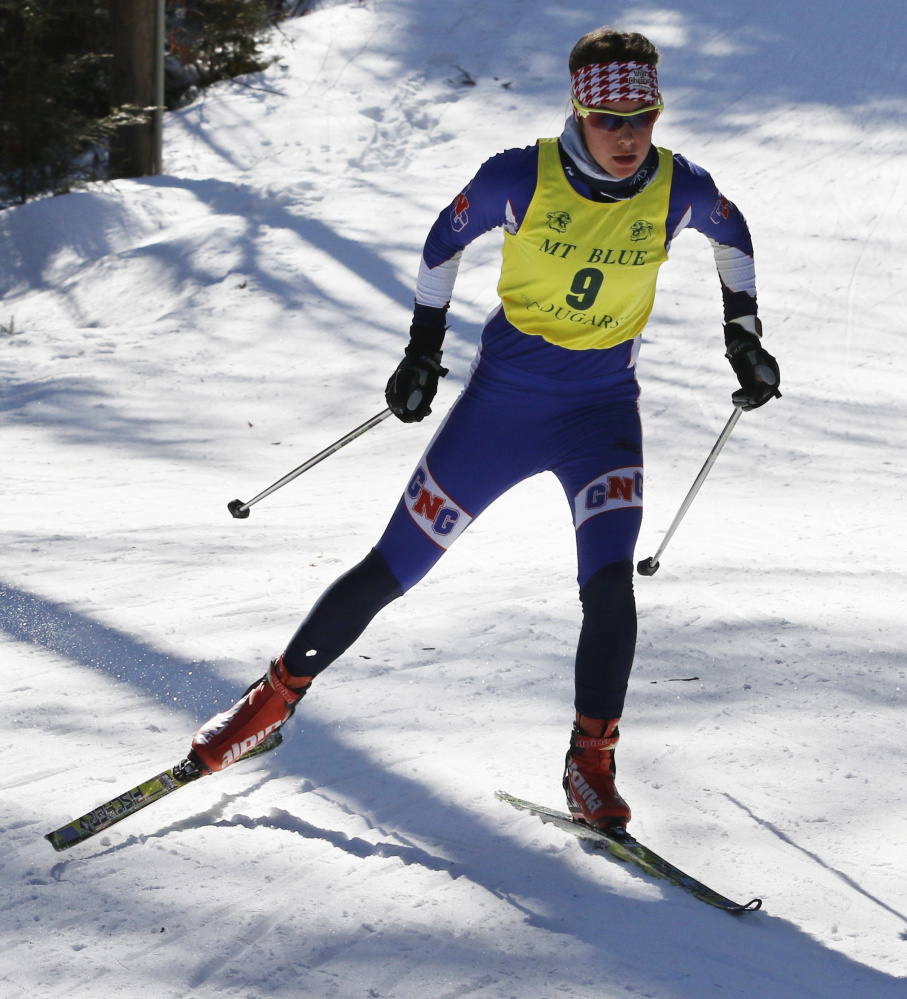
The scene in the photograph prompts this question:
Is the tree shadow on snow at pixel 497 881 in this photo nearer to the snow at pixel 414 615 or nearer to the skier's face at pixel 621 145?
the snow at pixel 414 615

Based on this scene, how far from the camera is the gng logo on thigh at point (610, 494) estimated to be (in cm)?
253

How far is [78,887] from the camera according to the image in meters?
2.24

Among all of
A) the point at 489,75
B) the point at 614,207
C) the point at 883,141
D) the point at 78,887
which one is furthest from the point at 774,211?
the point at 78,887

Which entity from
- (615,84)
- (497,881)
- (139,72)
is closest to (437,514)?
(497,881)

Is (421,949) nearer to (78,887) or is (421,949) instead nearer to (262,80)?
(78,887)

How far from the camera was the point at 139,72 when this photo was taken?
1047 centimetres

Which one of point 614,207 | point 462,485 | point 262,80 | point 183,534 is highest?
point 262,80

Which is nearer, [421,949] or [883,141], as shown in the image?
[421,949]

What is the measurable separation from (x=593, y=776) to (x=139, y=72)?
395 inches

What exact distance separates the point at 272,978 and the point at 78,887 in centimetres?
54

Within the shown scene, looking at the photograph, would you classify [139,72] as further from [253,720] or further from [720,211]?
[253,720]

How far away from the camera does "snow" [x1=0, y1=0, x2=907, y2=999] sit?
2.14 m

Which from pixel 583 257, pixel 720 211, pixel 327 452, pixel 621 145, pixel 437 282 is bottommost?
pixel 327 452

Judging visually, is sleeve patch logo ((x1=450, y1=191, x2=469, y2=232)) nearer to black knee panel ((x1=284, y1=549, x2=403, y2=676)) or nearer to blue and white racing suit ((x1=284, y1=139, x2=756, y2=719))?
blue and white racing suit ((x1=284, y1=139, x2=756, y2=719))
